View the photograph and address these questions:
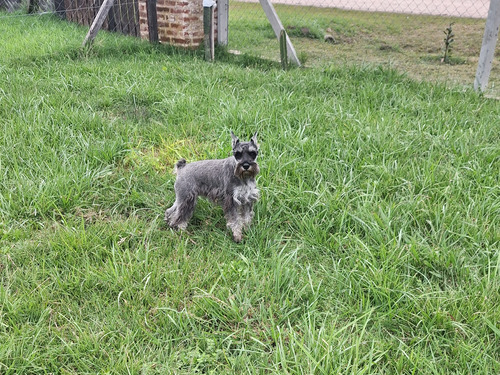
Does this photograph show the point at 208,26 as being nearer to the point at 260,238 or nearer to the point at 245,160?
the point at 245,160

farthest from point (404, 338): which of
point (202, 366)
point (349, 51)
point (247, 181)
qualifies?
point (349, 51)

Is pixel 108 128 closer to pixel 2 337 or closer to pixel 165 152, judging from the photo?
pixel 165 152

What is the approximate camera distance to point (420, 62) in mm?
7582

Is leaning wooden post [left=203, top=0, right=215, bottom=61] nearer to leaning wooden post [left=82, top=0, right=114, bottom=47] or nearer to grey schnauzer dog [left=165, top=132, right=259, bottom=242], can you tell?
leaning wooden post [left=82, top=0, right=114, bottom=47]

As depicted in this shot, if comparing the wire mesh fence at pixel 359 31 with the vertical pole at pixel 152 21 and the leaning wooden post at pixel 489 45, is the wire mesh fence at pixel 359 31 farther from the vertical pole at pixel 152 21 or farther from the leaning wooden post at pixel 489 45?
the vertical pole at pixel 152 21

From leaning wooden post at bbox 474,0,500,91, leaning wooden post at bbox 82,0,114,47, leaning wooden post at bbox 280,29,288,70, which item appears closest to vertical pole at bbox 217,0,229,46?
leaning wooden post at bbox 280,29,288,70

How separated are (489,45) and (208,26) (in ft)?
13.2

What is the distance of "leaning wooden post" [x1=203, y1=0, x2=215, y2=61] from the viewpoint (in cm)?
655

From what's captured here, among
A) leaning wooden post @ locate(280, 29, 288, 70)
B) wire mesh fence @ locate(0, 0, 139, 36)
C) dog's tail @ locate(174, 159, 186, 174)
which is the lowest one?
dog's tail @ locate(174, 159, 186, 174)

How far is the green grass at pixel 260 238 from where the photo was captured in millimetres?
2311

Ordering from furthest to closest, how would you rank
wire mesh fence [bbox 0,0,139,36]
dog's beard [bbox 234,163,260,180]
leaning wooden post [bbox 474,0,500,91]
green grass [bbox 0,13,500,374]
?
wire mesh fence [bbox 0,0,139,36] → leaning wooden post [bbox 474,0,500,91] → dog's beard [bbox 234,163,260,180] → green grass [bbox 0,13,500,374]

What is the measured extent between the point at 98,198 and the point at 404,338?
259cm

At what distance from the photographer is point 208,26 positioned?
6715 mm

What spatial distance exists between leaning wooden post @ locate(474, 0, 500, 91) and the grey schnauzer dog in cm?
410
